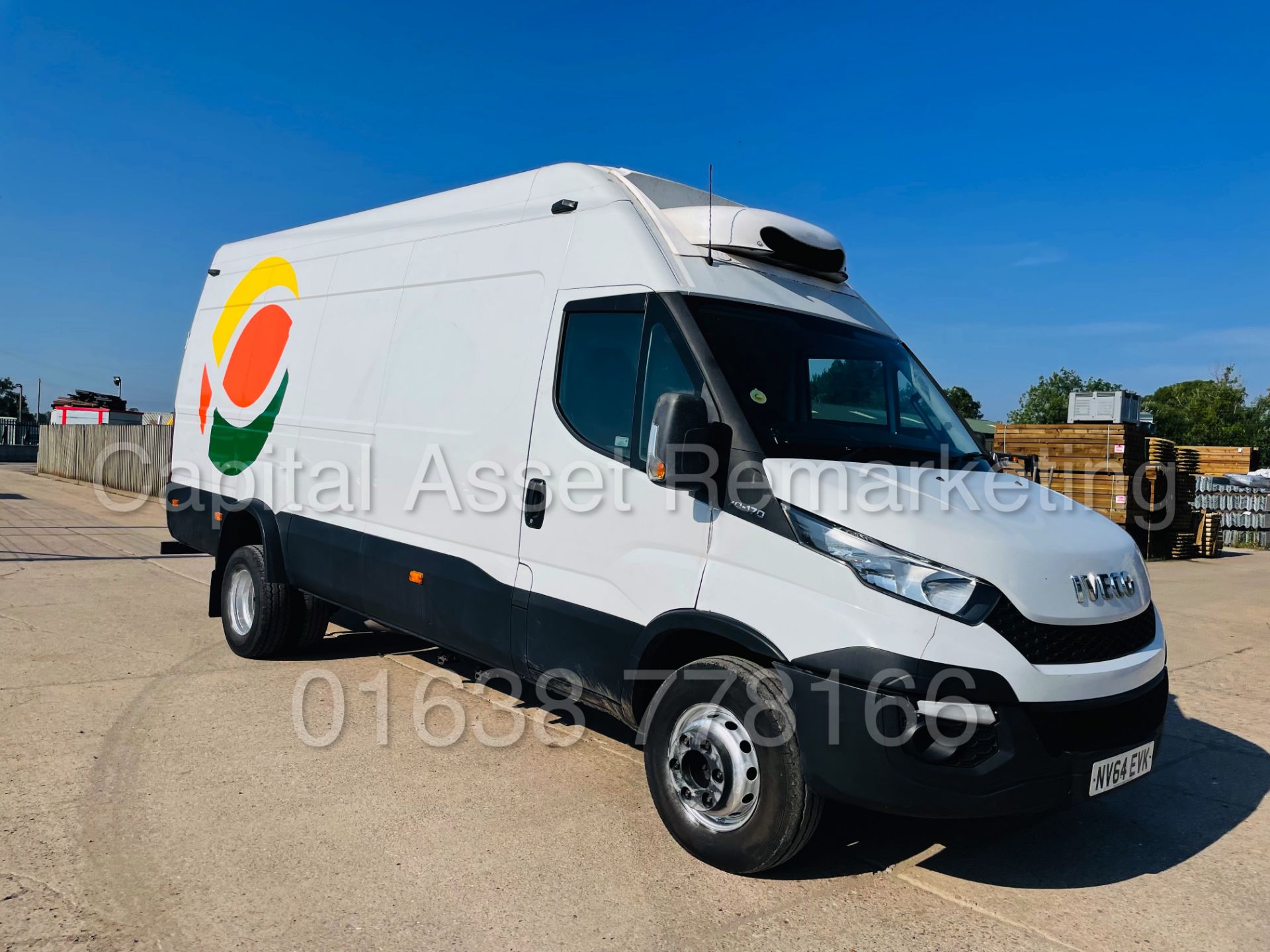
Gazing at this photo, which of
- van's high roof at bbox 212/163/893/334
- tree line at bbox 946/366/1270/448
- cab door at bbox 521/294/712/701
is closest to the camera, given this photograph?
cab door at bbox 521/294/712/701

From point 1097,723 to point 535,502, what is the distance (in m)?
2.51

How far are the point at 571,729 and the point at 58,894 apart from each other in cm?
272

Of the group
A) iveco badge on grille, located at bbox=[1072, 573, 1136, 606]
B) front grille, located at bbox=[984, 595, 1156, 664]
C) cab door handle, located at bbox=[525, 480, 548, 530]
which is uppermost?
cab door handle, located at bbox=[525, 480, 548, 530]

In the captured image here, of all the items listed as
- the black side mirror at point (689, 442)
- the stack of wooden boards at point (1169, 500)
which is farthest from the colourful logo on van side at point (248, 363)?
the stack of wooden boards at point (1169, 500)

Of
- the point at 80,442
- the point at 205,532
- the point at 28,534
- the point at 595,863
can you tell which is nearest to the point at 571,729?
the point at 595,863

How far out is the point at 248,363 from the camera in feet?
23.2

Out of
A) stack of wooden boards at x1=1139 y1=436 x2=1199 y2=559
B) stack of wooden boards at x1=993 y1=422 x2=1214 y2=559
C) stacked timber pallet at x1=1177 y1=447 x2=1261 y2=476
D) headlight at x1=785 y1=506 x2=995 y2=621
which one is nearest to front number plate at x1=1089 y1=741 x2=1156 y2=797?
headlight at x1=785 y1=506 x2=995 y2=621

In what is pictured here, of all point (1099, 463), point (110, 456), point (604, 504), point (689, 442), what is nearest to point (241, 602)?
point (604, 504)

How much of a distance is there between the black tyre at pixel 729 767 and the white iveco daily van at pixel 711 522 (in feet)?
0.04

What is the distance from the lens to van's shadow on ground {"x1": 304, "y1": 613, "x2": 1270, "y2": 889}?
155 inches

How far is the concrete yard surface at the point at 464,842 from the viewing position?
3.32 meters

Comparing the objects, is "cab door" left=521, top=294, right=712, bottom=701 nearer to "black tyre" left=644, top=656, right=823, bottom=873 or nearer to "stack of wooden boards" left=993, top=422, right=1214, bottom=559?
"black tyre" left=644, top=656, right=823, bottom=873

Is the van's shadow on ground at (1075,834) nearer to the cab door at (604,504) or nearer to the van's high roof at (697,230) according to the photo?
the cab door at (604,504)

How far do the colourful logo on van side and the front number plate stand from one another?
538 cm
